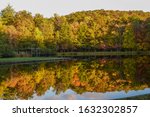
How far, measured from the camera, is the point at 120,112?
8.87m

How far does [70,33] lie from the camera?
7056 centimetres

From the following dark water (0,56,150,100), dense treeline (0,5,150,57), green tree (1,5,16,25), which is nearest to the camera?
dark water (0,56,150,100)

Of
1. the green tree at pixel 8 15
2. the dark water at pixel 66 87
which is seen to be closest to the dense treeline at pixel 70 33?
the green tree at pixel 8 15

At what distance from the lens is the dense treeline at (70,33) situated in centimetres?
5744

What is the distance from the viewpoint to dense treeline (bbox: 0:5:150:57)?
57438 millimetres

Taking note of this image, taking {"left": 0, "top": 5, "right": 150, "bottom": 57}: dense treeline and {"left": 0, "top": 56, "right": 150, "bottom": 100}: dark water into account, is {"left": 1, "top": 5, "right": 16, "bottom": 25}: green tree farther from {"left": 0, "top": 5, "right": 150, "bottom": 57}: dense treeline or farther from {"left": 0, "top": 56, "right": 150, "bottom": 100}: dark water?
{"left": 0, "top": 56, "right": 150, "bottom": 100}: dark water

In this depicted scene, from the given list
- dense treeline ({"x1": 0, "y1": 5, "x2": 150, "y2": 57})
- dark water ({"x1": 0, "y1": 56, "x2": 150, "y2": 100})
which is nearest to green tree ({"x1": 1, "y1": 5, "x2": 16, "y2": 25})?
dense treeline ({"x1": 0, "y1": 5, "x2": 150, "y2": 57})

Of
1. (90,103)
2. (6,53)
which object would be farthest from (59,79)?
(6,53)

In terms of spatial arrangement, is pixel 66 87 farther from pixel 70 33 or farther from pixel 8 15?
pixel 70 33

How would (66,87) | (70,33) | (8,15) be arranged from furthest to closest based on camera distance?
(70,33), (8,15), (66,87)

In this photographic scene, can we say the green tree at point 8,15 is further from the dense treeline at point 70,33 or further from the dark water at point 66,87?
the dark water at point 66,87

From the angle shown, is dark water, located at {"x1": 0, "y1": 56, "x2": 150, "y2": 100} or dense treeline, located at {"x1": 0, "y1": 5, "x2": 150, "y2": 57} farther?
dense treeline, located at {"x1": 0, "y1": 5, "x2": 150, "y2": 57}

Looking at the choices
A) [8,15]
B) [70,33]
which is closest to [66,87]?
[8,15]

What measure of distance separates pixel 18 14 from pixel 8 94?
161 ft
